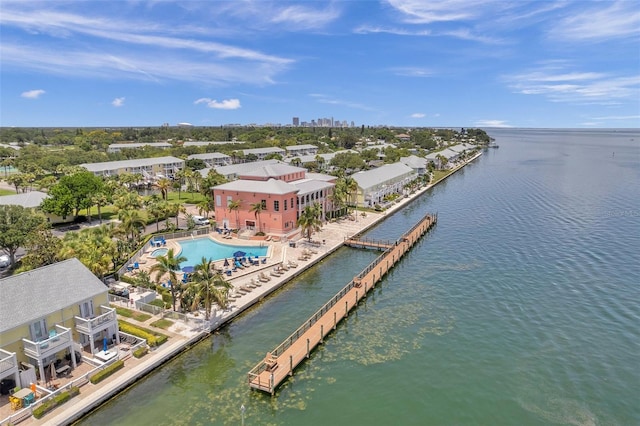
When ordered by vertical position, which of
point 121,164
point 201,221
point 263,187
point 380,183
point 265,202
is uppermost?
point 121,164

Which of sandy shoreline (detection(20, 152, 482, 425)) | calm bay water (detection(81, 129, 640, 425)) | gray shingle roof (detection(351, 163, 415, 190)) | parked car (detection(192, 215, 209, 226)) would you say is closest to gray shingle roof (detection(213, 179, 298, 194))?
parked car (detection(192, 215, 209, 226))

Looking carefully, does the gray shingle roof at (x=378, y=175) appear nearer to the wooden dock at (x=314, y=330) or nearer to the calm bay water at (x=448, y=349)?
the calm bay water at (x=448, y=349)

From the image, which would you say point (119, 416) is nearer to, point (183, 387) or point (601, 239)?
point (183, 387)

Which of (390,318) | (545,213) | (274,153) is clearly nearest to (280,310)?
(390,318)

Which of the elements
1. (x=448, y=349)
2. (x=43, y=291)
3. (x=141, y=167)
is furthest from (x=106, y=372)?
(x=141, y=167)

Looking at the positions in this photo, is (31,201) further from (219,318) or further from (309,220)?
(219,318)

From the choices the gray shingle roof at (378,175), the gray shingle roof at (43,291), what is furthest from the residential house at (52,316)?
the gray shingle roof at (378,175)
